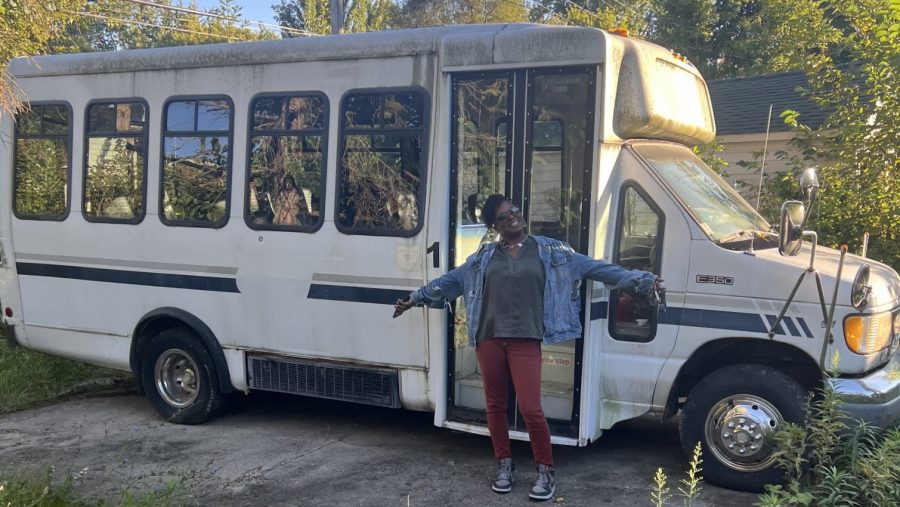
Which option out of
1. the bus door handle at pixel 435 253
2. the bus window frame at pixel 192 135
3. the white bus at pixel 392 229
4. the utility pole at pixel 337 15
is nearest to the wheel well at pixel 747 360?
the white bus at pixel 392 229

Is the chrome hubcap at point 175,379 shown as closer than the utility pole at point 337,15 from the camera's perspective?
Yes

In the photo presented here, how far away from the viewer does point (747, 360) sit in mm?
4930

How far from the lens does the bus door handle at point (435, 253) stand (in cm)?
538

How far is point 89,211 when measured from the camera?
6.77 m

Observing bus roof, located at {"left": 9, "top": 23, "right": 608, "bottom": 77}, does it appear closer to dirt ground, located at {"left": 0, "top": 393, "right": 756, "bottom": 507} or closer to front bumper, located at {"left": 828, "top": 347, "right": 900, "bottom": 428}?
front bumper, located at {"left": 828, "top": 347, "right": 900, "bottom": 428}

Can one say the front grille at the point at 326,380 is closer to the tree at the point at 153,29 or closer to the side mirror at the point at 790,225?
the side mirror at the point at 790,225

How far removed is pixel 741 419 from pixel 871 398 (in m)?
0.71

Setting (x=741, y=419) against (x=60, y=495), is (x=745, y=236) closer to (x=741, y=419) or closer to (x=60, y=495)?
(x=741, y=419)

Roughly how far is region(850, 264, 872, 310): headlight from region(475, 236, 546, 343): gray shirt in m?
1.71

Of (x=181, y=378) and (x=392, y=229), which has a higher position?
(x=392, y=229)

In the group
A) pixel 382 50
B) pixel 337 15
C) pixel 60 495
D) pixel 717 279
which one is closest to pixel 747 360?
pixel 717 279

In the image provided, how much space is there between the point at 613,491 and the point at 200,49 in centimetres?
446

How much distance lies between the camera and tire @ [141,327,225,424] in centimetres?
649

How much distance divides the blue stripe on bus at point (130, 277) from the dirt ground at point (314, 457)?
118 cm
